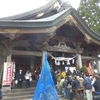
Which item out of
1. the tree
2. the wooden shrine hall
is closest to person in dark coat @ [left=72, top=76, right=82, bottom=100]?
the wooden shrine hall

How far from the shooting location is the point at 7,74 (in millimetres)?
10117

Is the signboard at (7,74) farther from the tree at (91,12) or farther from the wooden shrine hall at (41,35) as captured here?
the tree at (91,12)

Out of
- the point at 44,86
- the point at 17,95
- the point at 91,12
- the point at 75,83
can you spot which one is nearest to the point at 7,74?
the point at 17,95

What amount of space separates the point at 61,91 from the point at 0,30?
555 centimetres

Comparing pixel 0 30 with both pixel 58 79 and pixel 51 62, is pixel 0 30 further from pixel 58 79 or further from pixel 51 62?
pixel 51 62

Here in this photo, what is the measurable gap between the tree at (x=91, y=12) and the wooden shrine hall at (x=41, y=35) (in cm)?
827

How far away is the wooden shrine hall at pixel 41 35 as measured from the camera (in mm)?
10027

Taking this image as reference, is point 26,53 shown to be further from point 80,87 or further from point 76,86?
point 80,87

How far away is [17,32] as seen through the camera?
977 centimetres

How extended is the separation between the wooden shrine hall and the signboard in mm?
404

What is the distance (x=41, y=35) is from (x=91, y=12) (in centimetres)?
1526

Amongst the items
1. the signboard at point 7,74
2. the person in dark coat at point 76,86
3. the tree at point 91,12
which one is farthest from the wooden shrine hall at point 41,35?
the tree at point 91,12

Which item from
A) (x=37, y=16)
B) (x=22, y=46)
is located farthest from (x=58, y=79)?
(x=37, y=16)

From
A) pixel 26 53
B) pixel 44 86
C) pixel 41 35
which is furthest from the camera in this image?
pixel 41 35
